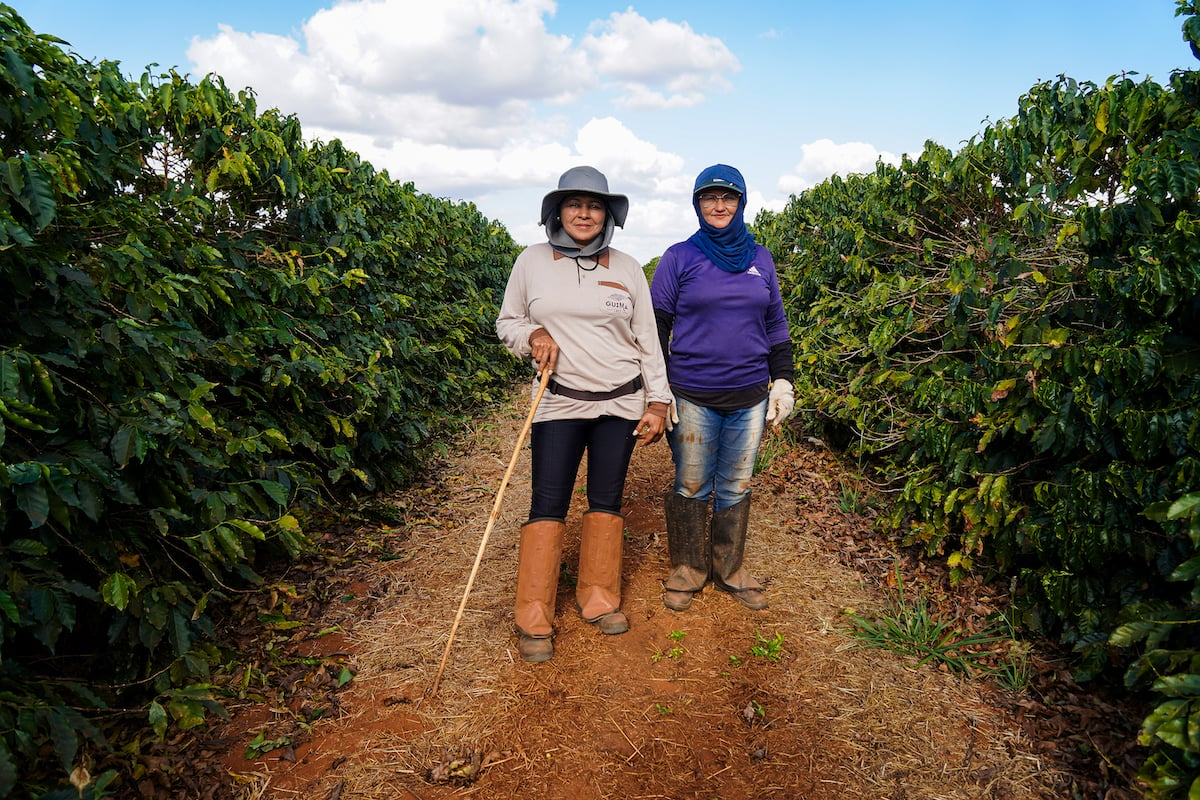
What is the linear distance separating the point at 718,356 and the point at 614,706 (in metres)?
1.77

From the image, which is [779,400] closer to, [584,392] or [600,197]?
[584,392]

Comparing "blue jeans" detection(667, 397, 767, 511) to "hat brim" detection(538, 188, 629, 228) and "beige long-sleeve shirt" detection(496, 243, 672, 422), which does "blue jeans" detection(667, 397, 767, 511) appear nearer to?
"beige long-sleeve shirt" detection(496, 243, 672, 422)

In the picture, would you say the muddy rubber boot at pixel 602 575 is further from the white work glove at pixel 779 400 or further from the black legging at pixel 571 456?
the white work glove at pixel 779 400

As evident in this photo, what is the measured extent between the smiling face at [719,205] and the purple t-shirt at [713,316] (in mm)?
181

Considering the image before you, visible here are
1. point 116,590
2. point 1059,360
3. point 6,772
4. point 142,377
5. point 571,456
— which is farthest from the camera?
point 571,456

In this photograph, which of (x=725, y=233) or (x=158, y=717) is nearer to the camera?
(x=158, y=717)

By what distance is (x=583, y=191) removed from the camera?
305cm

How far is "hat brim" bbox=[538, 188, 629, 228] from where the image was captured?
3.07 m

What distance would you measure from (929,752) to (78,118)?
406 cm

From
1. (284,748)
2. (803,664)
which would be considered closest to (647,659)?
(803,664)

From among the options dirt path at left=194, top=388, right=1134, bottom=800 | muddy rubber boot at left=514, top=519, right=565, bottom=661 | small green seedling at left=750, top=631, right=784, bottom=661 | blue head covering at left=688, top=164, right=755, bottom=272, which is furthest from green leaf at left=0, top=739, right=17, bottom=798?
blue head covering at left=688, top=164, right=755, bottom=272

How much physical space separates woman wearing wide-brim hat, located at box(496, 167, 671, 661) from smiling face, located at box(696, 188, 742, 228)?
455 millimetres

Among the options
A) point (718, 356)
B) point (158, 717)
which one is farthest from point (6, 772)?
point (718, 356)

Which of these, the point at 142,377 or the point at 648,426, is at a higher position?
the point at 142,377
